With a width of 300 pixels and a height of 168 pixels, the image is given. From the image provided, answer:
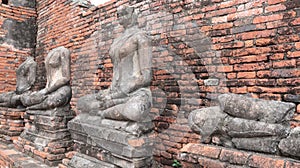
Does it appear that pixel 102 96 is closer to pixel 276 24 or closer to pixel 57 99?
pixel 57 99

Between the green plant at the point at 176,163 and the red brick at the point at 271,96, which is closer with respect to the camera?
the red brick at the point at 271,96

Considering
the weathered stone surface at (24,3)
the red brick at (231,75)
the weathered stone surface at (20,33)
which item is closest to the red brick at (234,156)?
the red brick at (231,75)

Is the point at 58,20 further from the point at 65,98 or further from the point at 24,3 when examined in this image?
the point at 65,98

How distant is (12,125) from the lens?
16.6 feet

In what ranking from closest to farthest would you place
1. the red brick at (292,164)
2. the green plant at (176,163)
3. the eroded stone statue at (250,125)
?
the red brick at (292,164) → the eroded stone statue at (250,125) → the green plant at (176,163)

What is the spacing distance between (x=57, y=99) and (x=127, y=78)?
1276 mm

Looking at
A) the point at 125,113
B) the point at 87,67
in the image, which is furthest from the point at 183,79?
the point at 87,67

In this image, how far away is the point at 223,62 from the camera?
10.7 feet

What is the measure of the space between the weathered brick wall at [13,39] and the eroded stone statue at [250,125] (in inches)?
279

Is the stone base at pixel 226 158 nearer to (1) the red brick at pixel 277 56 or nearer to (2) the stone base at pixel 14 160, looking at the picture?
(1) the red brick at pixel 277 56

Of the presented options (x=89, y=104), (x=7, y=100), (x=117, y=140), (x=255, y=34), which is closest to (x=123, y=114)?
(x=117, y=140)

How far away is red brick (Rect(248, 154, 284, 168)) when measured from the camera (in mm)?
1519

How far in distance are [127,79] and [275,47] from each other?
68.9 inches

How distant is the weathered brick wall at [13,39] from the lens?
751cm
